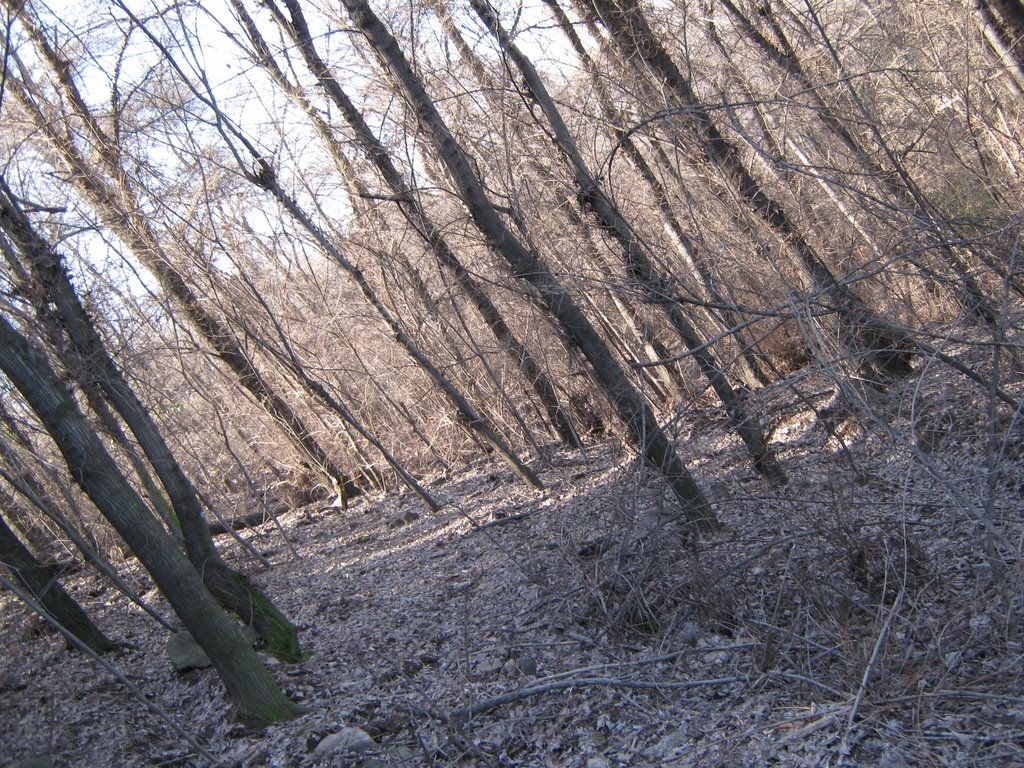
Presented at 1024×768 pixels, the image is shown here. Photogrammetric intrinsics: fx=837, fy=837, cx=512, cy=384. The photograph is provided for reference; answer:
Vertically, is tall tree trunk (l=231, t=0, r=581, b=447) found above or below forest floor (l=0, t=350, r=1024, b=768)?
above

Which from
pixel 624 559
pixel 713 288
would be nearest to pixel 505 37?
pixel 713 288

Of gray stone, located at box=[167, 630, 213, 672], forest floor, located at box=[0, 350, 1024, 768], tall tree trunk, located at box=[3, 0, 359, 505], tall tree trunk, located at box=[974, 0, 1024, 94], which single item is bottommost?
forest floor, located at box=[0, 350, 1024, 768]

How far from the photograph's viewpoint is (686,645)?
15.8 ft

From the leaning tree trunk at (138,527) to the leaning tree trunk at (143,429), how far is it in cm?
117

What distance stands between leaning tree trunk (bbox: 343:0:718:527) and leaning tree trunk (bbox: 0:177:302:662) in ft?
10.4

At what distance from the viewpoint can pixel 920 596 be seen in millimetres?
4176

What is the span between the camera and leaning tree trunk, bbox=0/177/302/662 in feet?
21.7

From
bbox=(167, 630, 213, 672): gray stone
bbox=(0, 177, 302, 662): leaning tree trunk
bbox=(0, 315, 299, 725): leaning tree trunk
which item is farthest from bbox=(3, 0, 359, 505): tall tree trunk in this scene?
bbox=(167, 630, 213, 672): gray stone

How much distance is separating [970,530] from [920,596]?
933 mm

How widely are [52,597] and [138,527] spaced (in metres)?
3.68

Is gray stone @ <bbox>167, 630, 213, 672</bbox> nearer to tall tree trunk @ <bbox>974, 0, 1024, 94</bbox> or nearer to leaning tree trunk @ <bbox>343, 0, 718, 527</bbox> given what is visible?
leaning tree trunk @ <bbox>343, 0, 718, 527</bbox>

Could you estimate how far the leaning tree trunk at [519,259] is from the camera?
6.36m

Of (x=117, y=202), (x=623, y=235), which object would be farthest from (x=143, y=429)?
(x=117, y=202)

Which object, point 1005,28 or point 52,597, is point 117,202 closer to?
point 52,597
